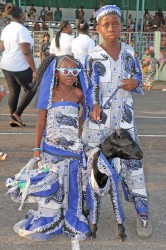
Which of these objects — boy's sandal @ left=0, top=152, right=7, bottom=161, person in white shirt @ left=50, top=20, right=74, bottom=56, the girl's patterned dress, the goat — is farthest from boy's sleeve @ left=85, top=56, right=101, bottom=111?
person in white shirt @ left=50, top=20, right=74, bottom=56

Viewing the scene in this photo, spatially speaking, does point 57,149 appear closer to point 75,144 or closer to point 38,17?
point 75,144

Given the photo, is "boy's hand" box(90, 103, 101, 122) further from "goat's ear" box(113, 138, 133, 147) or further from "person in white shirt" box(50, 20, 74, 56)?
"person in white shirt" box(50, 20, 74, 56)

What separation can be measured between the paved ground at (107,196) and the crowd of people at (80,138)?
0.33 feet

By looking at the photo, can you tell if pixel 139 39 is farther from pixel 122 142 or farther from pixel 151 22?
pixel 122 142

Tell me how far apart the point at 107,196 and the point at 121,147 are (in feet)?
4.63

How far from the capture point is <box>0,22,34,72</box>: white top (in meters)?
6.93

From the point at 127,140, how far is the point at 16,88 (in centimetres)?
447

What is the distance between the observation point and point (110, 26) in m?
3.36

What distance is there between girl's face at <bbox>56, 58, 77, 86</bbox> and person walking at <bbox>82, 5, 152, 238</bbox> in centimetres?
14

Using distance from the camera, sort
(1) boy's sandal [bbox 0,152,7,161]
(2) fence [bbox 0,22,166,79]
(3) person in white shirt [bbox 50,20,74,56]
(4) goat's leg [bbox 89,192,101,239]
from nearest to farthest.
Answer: (4) goat's leg [bbox 89,192,101,239] < (1) boy's sandal [bbox 0,152,7,161] < (3) person in white shirt [bbox 50,20,74,56] < (2) fence [bbox 0,22,166,79]

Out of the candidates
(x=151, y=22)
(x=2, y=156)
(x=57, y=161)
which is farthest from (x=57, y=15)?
(x=57, y=161)

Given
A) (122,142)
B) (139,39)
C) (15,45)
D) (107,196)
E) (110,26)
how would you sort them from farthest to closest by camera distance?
(139,39) → (15,45) → (107,196) → (110,26) → (122,142)

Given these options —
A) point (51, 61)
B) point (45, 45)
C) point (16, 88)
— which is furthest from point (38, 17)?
point (51, 61)

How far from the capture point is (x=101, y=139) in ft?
11.5
